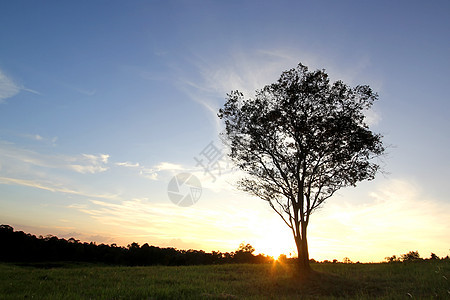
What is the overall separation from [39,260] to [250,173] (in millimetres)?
53421

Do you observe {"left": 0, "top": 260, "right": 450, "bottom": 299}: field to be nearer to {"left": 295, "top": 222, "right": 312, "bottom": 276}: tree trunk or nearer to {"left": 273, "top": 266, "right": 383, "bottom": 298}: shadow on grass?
{"left": 273, "top": 266, "right": 383, "bottom": 298}: shadow on grass

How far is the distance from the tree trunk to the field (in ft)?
3.10

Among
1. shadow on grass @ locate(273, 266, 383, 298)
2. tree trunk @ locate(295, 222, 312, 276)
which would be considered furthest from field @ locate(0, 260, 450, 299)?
tree trunk @ locate(295, 222, 312, 276)

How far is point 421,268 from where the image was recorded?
24250 millimetres

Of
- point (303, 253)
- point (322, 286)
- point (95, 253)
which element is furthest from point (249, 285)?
point (95, 253)

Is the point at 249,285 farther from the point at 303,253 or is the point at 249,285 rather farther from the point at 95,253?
the point at 95,253

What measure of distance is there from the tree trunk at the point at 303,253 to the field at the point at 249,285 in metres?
0.95

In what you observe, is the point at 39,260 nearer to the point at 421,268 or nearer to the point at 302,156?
the point at 302,156

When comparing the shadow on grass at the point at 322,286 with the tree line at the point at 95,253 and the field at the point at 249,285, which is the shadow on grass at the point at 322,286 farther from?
the tree line at the point at 95,253

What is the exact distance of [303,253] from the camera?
79.8 feet

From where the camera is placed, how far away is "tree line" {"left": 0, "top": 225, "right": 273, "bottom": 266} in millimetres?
54844

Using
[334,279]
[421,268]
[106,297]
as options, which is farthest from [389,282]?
[106,297]

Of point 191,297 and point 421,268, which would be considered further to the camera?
point 421,268

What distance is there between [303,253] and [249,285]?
6.15 meters
